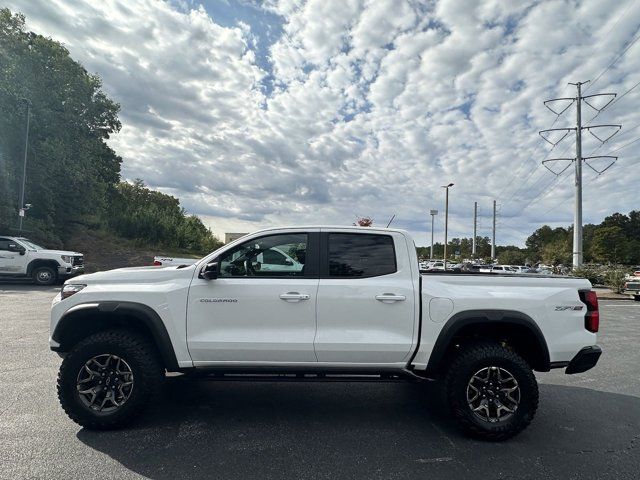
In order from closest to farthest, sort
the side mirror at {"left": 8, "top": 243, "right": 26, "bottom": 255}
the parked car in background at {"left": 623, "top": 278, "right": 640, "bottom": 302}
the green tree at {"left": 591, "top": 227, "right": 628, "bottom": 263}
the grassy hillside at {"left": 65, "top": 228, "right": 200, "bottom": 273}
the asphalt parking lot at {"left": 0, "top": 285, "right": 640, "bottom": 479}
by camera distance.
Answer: the asphalt parking lot at {"left": 0, "top": 285, "right": 640, "bottom": 479}
the side mirror at {"left": 8, "top": 243, "right": 26, "bottom": 255}
the parked car in background at {"left": 623, "top": 278, "right": 640, "bottom": 302}
the grassy hillside at {"left": 65, "top": 228, "right": 200, "bottom": 273}
the green tree at {"left": 591, "top": 227, "right": 628, "bottom": 263}

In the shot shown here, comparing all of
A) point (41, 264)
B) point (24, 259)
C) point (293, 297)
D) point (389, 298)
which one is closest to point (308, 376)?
point (293, 297)

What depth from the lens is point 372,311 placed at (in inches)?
142

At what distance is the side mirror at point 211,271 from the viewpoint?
3590 millimetres

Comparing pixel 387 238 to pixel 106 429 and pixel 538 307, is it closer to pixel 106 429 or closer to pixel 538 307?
pixel 538 307

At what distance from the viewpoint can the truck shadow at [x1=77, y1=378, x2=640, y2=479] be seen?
→ 3.00m

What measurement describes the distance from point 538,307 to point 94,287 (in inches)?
163

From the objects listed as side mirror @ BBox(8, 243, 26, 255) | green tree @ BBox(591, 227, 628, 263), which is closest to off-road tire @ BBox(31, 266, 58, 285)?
side mirror @ BBox(8, 243, 26, 255)

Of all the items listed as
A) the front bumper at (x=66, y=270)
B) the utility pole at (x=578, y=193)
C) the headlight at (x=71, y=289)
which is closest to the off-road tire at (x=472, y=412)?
the headlight at (x=71, y=289)

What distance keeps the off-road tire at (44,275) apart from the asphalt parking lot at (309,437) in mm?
11224

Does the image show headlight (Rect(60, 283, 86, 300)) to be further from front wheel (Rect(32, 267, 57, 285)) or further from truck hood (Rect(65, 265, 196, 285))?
front wheel (Rect(32, 267, 57, 285))

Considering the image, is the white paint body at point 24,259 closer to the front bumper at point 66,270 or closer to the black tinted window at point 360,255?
the front bumper at point 66,270

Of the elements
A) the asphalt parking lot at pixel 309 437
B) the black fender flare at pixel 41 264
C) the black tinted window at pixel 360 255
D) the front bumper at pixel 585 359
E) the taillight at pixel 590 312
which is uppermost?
the black tinted window at pixel 360 255

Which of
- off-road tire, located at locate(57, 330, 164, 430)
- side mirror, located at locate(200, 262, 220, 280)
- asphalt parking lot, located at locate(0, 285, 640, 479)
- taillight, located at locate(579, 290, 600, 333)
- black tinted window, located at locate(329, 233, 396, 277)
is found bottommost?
asphalt parking lot, located at locate(0, 285, 640, 479)

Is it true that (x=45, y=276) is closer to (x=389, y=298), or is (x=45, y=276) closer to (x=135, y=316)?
(x=135, y=316)
